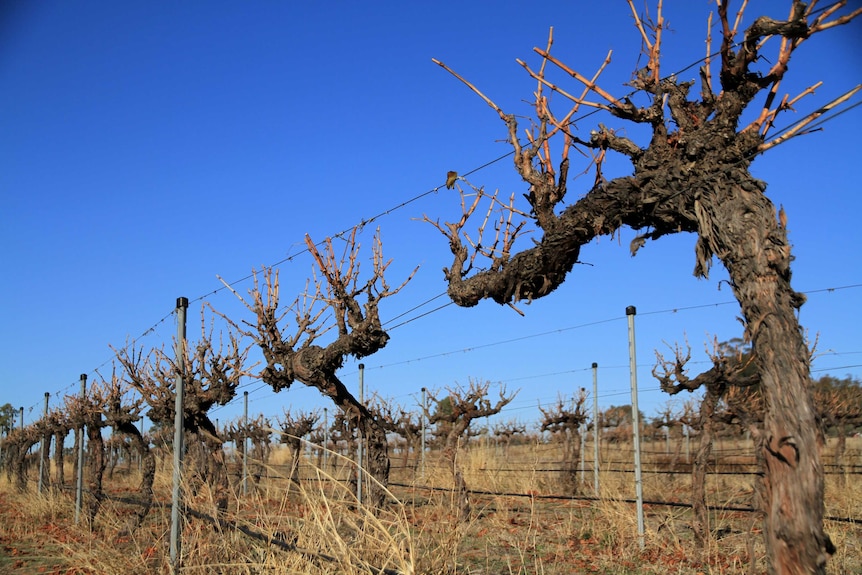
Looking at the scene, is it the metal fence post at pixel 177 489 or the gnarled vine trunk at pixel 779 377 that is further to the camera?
the metal fence post at pixel 177 489

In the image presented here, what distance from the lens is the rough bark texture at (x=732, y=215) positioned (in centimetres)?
323

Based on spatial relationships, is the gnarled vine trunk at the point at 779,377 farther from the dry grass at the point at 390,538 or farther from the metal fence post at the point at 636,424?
the metal fence post at the point at 636,424

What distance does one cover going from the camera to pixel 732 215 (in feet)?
12.6

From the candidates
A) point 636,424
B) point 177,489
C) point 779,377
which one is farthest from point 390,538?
point 636,424

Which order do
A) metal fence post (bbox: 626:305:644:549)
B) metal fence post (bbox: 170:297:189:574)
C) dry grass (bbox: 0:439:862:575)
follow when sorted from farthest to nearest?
metal fence post (bbox: 626:305:644:549) → metal fence post (bbox: 170:297:189:574) → dry grass (bbox: 0:439:862:575)

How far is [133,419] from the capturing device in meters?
17.2

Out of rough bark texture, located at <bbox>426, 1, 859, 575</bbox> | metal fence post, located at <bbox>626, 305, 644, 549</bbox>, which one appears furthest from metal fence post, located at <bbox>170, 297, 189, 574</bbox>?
metal fence post, located at <bbox>626, 305, 644, 549</bbox>

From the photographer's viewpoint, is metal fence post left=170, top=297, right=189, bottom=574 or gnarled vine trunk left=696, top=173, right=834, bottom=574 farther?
metal fence post left=170, top=297, right=189, bottom=574

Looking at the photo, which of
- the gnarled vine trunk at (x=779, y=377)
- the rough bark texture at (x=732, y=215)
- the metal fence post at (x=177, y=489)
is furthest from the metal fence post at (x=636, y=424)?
the gnarled vine trunk at (x=779, y=377)

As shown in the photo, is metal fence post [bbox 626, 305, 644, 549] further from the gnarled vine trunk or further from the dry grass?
the gnarled vine trunk

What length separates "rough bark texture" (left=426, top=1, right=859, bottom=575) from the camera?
323 centimetres

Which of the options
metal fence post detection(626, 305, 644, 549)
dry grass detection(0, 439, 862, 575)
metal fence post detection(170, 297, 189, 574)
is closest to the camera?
dry grass detection(0, 439, 862, 575)

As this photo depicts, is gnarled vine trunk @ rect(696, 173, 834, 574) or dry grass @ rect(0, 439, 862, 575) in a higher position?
gnarled vine trunk @ rect(696, 173, 834, 574)

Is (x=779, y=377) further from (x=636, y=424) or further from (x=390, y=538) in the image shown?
(x=636, y=424)
